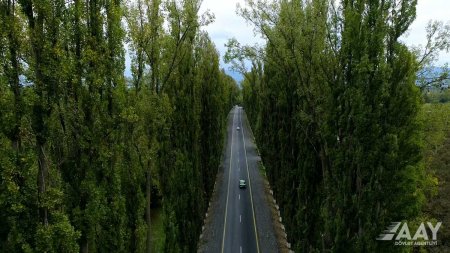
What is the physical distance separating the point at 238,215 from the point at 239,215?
10 centimetres

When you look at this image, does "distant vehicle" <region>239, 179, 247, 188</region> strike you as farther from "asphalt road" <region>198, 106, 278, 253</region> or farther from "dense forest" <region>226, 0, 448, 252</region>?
"dense forest" <region>226, 0, 448, 252</region>

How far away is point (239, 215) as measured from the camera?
34719 millimetres

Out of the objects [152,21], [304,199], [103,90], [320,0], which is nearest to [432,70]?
[320,0]

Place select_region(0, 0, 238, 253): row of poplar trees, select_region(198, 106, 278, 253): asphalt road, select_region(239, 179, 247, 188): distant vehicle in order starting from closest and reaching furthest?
select_region(0, 0, 238, 253): row of poplar trees
select_region(198, 106, 278, 253): asphalt road
select_region(239, 179, 247, 188): distant vehicle

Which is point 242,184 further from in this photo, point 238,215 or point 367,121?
point 367,121

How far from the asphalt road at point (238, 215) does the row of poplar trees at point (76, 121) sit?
48.8ft

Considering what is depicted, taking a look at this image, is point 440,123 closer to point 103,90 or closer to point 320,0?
point 320,0

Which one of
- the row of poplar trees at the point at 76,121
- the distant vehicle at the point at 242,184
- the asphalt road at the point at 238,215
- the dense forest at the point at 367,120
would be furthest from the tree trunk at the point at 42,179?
the distant vehicle at the point at 242,184

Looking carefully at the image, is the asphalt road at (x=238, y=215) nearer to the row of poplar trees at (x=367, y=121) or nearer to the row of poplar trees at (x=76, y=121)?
the row of poplar trees at (x=367, y=121)

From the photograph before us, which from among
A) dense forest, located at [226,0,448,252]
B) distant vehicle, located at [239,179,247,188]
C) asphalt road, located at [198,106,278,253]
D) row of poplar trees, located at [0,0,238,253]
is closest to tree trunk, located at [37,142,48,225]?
row of poplar trees, located at [0,0,238,253]

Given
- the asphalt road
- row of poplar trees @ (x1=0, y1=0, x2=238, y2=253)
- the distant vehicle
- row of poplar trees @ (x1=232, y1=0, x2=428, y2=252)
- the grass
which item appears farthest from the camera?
the distant vehicle

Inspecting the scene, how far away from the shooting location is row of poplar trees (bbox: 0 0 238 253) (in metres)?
8.68

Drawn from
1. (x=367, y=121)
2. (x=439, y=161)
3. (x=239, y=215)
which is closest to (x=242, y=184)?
(x=239, y=215)

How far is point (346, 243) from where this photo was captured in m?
14.4
